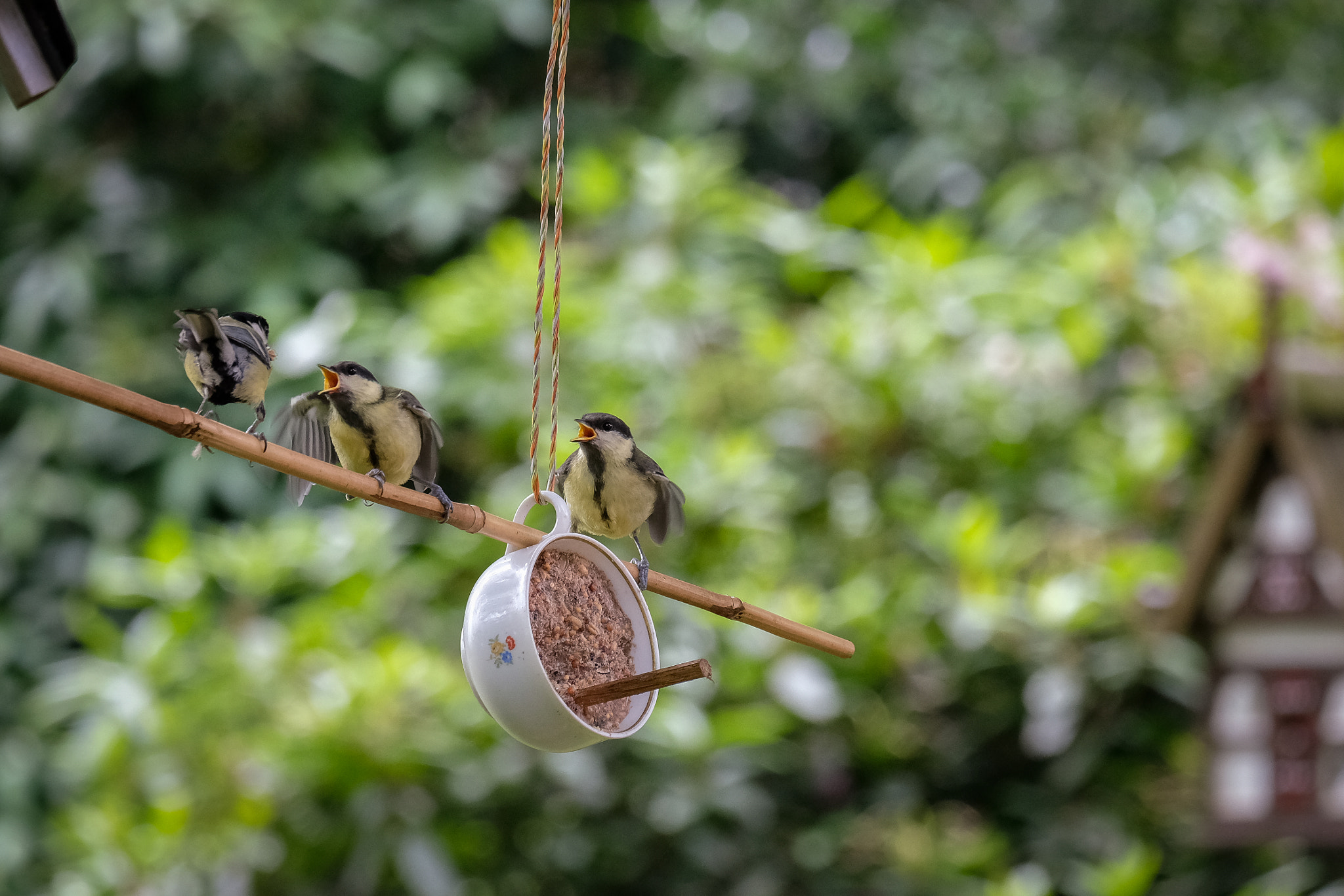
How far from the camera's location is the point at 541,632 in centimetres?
118

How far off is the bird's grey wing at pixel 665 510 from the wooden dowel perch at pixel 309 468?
0.52ft

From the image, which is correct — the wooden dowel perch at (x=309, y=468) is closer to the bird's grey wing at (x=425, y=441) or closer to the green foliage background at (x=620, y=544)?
the bird's grey wing at (x=425, y=441)

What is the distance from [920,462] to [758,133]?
1.95 metres

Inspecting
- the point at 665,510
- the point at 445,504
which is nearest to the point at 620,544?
the point at 665,510

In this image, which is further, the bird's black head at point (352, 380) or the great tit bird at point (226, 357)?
the bird's black head at point (352, 380)

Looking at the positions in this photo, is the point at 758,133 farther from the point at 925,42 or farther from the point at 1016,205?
the point at 1016,205

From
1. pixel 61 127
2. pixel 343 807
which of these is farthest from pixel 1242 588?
pixel 61 127

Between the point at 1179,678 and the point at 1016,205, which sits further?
the point at 1016,205

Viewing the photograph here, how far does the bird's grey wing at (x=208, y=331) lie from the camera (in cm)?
95

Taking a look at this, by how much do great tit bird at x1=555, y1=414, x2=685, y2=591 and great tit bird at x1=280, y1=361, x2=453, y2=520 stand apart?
5.7 inches

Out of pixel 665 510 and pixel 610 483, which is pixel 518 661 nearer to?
pixel 610 483

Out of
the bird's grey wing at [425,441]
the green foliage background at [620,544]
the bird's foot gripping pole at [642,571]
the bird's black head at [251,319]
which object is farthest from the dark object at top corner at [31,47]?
the green foliage background at [620,544]

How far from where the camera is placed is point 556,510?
1.18 metres

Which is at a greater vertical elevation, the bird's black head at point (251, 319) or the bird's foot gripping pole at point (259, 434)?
the bird's black head at point (251, 319)
